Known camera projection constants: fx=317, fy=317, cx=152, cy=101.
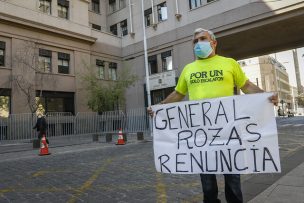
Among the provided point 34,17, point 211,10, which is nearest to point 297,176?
point 211,10

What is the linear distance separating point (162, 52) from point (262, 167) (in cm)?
2810

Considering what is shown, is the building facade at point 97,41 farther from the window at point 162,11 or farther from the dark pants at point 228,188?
the dark pants at point 228,188

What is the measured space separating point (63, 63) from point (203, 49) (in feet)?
85.9

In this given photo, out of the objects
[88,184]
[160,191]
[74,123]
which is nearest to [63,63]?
[74,123]

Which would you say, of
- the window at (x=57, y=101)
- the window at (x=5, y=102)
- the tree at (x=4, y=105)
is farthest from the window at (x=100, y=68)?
the tree at (x=4, y=105)

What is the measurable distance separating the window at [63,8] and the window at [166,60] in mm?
9819

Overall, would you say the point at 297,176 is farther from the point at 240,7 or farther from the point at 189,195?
the point at 240,7

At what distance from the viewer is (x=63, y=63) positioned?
92.7 feet

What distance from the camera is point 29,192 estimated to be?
6.00 meters

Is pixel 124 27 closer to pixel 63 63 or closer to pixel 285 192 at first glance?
pixel 63 63

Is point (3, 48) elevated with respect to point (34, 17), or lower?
lower

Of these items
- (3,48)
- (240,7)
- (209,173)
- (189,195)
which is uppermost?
(240,7)

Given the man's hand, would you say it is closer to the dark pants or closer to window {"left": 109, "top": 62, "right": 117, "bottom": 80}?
the dark pants

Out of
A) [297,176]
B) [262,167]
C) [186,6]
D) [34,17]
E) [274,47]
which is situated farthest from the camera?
[274,47]
